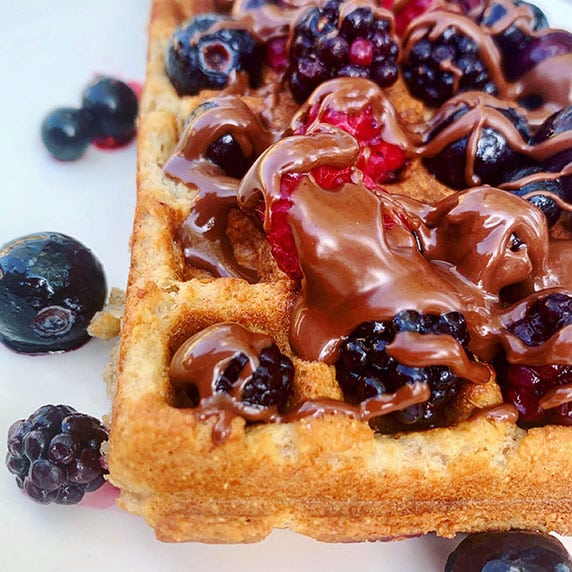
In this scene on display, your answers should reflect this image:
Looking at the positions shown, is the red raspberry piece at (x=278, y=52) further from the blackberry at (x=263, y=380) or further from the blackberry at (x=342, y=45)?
the blackberry at (x=263, y=380)

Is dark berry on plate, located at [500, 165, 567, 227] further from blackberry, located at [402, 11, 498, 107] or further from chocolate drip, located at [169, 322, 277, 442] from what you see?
chocolate drip, located at [169, 322, 277, 442]

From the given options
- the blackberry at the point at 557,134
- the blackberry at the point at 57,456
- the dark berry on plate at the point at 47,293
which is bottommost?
the blackberry at the point at 57,456

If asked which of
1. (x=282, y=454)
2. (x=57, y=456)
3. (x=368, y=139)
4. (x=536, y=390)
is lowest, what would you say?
(x=57, y=456)

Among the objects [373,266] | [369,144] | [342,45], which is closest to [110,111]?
[342,45]

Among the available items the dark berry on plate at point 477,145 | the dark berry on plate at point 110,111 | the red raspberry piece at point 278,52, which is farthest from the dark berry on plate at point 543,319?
the dark berry on plate at point 110,111

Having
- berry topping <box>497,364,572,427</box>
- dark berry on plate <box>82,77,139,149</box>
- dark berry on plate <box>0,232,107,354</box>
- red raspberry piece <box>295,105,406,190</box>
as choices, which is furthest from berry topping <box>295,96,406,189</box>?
dark berry on plate <box>82,77,139,149</box>

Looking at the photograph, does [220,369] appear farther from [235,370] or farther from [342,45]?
[342,45]

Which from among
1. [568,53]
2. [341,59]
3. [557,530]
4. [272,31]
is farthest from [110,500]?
[568,53]
